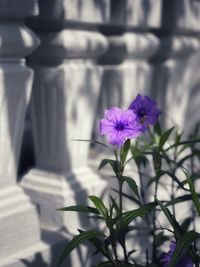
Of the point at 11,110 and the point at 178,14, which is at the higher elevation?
the point at 178,14

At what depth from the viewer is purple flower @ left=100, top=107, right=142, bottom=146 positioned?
5.26 ft

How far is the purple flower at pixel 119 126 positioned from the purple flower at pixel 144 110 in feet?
0.43

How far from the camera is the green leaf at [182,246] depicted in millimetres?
1493

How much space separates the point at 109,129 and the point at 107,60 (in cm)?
109

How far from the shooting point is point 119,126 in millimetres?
1636

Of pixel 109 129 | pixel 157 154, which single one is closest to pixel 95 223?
pixel 157 154

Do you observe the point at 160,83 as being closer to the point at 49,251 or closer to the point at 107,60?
the point at 107,60

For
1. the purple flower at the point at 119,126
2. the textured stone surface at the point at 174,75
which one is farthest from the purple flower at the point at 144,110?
the textured stone surface at the point at 174,75

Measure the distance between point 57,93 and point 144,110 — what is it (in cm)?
57

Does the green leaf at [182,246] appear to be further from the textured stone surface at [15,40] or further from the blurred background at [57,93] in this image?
the textured stone surface at [15,40]

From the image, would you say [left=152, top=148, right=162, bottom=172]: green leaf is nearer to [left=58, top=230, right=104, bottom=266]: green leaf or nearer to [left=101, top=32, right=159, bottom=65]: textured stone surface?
[left=58, top=230, right=104, bottom=266]: green leaf

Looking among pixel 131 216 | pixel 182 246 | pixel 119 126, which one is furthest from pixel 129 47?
pixel 182 246

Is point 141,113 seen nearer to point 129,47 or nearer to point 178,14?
point 129,47

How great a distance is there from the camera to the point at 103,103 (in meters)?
2.70
